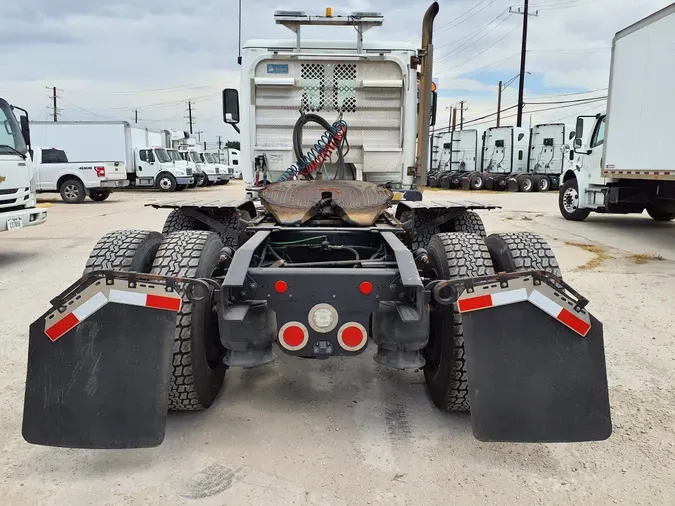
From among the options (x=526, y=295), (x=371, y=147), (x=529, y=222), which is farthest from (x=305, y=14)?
(x=529, y=222)

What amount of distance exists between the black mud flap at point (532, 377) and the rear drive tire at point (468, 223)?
2.43 metres

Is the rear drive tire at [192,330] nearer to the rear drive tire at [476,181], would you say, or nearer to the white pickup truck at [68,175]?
the white pickup truck at [68,175]

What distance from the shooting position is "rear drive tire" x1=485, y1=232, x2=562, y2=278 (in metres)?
3.06

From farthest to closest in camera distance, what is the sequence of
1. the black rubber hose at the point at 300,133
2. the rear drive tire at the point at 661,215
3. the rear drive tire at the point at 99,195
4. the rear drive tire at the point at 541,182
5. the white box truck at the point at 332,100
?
the rear drive tire at the point at 541,182, the rear drive tire at the point at 99,195, the rear drive tire at the point at 661,215, the white box truck at the point at 332,100, the black rubber hose at the point at 300,133

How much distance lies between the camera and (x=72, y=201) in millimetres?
19141

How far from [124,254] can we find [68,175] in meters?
18.0

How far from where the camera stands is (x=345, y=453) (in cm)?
282

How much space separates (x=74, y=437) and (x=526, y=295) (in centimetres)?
213

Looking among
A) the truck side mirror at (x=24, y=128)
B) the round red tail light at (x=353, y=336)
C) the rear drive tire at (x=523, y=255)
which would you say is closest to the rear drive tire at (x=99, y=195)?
the truck side mirror at (x=24, y=128)

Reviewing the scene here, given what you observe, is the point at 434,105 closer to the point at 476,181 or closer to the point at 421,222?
the point at 421,222

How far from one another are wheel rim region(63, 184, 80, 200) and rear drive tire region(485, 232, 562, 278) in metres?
18.8

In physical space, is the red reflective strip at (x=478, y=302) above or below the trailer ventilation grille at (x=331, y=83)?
below

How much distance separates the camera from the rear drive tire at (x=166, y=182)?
24.2m

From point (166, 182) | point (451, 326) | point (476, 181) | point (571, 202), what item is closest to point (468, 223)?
point (451, 326)
